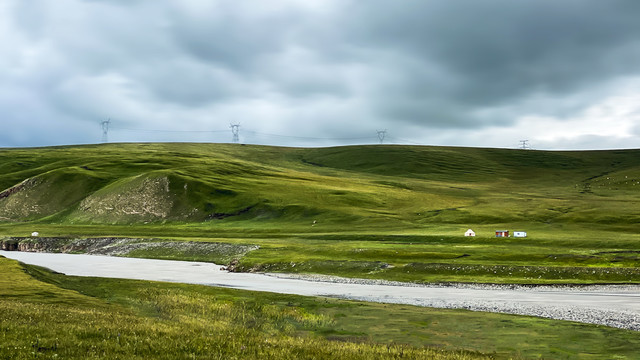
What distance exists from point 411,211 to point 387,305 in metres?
136

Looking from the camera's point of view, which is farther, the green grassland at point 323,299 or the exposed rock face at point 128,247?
the exposed rock face at point 128,247

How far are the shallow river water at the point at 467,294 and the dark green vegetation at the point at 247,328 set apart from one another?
6996mm

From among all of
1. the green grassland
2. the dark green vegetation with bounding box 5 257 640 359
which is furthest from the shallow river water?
the dark green vegetation with bounding box 5 257 640 359

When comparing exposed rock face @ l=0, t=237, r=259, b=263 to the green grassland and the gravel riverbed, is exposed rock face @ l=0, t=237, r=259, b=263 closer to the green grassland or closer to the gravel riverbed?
the green grassland

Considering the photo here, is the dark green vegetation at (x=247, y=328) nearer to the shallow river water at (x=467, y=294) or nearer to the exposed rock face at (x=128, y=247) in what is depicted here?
the shallow river water at (x=467, y=294)

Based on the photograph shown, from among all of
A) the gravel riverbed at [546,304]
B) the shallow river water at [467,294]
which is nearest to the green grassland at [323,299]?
the gravel riverbed at [546,304]

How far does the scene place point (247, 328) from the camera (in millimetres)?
37250

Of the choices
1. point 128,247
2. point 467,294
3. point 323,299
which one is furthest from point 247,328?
point 128,247

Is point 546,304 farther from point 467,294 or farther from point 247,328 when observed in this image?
point 247,328

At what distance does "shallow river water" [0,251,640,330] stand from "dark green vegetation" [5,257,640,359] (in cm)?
700

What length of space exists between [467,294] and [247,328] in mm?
35207

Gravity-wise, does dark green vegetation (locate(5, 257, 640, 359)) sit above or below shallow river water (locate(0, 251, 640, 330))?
above

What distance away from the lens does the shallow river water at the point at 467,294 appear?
4919 centimetres

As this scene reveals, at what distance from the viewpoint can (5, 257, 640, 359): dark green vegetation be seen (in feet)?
76.4
